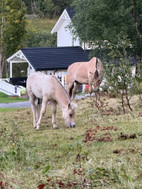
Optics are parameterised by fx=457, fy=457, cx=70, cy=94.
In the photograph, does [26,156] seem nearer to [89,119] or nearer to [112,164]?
[112,164]

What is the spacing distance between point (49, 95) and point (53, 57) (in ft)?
83.2

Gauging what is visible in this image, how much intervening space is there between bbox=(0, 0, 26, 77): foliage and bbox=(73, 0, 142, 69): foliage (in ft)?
43.5

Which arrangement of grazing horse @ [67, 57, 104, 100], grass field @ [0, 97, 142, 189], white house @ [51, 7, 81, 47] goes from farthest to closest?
1. white house @ [51, 7, 81, 47]
2. grazing horse @ [67, 57, 104, 100]
3. grass field @ [0, 97, 142, 189]

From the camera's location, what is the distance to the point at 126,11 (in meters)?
26.6

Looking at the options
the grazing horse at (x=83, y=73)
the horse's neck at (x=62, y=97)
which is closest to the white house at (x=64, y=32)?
the grazing horse at (x=83, y=73)

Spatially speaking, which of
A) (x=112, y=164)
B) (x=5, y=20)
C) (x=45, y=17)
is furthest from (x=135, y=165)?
(x=45, y=17)

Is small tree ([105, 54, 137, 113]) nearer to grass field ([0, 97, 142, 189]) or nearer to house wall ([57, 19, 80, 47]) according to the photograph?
grass field ([0, 97, 142, 189])

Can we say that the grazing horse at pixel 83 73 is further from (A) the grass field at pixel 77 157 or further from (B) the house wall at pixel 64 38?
(B) the house wall at pixel 64 38

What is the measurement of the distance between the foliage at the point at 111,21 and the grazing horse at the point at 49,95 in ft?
44.1

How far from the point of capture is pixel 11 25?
4178 cm

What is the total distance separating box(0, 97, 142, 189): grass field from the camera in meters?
5.64

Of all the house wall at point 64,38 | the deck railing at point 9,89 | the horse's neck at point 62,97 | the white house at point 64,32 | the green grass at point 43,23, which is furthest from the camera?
the green grass at point 43,23

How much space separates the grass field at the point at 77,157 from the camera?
5.64 m

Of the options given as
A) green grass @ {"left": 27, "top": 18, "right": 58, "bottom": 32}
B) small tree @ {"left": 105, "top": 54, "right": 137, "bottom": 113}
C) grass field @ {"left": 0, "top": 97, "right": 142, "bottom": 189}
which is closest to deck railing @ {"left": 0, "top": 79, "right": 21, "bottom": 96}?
small tree @ {"left": 105, "top": 54, "right": 137, "bottom": 113}
